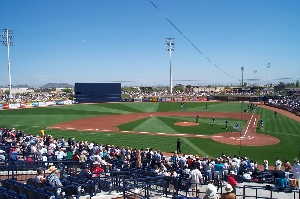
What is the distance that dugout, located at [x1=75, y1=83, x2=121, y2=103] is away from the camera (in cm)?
6950

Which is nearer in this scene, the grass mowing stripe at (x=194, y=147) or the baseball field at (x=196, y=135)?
the grass mowing stripe at (x=194, y=147)

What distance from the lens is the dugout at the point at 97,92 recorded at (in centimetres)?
6950

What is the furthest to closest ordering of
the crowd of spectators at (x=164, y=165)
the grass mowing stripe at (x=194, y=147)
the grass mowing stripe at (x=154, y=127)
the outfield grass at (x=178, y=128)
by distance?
the grass mowing stripe at (x=154, y=127) → the outfield grass at (x=178, y=128) → the grass mowing stripe at (x=194, y=147) → the crowd of spectators at (x=164, y=165)

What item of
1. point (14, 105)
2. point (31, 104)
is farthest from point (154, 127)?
point (31, 104)

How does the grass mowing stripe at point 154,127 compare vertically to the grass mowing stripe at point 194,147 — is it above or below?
above

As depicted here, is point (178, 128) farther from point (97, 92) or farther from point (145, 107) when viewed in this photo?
point (97, 92)

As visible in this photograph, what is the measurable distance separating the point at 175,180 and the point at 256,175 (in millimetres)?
5237

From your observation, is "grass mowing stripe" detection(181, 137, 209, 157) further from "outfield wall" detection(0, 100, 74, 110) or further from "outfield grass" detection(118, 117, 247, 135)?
"outfield wall" detection(0, 100, 74, 110)

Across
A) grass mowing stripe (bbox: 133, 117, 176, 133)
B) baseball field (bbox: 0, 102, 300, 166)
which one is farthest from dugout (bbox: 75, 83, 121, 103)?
grass mowing stripe (bbox: 133, 117, 176, 133)

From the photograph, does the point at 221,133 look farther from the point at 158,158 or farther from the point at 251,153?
the point at 158,158

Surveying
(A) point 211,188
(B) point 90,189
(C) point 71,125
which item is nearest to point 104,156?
(B) point 90,189

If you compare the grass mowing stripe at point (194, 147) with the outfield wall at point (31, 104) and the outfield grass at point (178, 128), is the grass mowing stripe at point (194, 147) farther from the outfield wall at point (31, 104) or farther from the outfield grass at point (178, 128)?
the outfield wall at point (31, 104)

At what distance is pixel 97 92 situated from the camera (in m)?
70.6

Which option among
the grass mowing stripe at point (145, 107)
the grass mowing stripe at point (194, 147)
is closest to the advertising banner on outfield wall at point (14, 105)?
the grass mowing stripe at point (145, 107)
